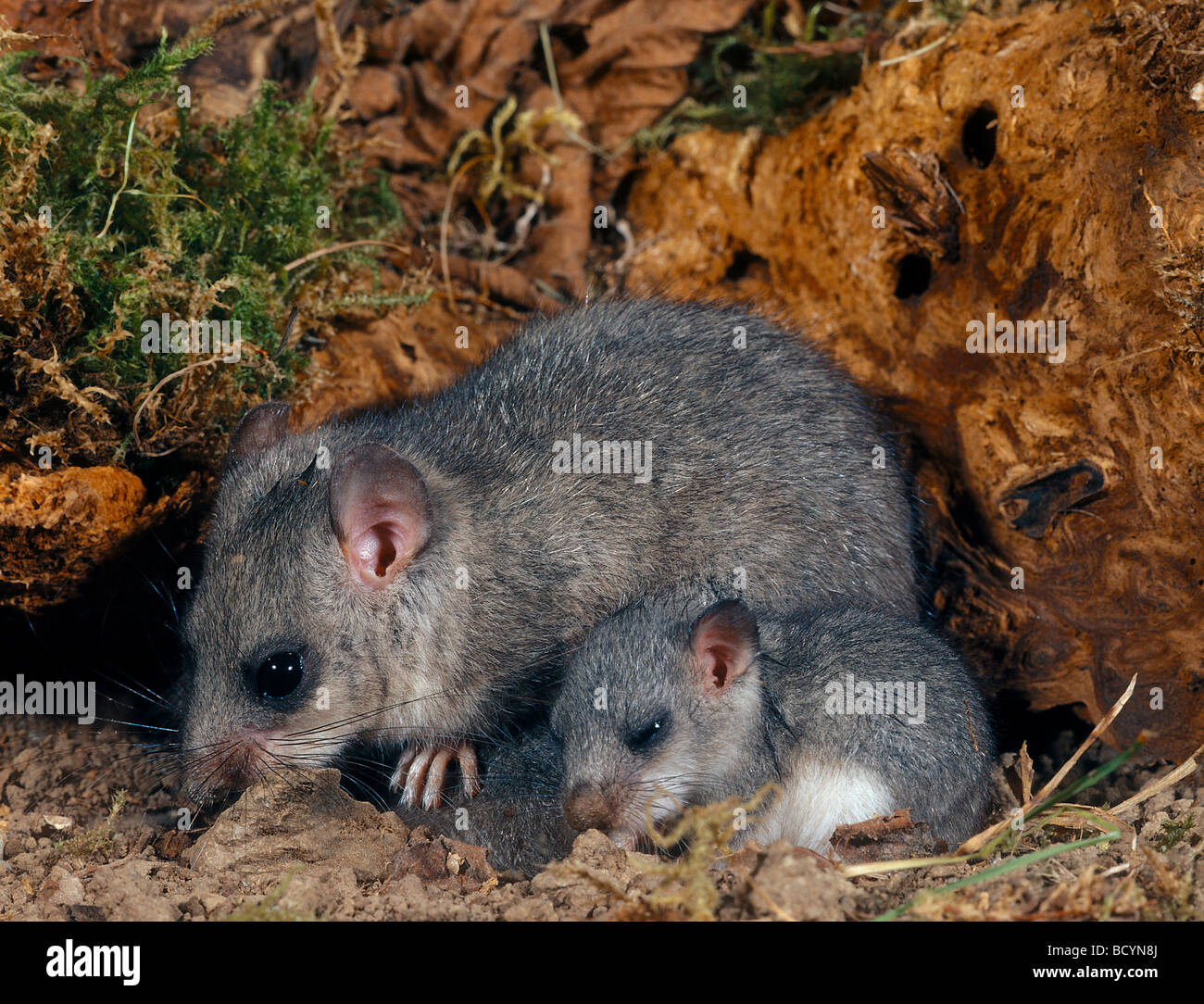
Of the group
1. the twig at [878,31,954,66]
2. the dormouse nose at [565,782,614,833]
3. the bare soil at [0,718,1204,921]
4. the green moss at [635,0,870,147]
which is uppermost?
the green moss at [635,0,870,147]

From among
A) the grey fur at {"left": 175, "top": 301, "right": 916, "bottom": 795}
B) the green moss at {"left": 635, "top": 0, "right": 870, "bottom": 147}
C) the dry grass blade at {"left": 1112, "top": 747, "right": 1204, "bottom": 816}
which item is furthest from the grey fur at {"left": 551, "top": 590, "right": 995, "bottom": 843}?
the green moss at {"left": 635, "top": 0, "right": 870, "bottom": 147}

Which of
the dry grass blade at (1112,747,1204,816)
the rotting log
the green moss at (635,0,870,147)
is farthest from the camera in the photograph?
the green moss at (635,0,870,147)

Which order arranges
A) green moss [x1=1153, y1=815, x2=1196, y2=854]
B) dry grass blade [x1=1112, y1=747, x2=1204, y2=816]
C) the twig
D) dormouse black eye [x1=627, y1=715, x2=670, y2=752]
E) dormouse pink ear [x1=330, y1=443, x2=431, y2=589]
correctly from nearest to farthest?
green moss [x1=1153, y1=815, x2=1196, y2=854] → dormouse pink ear [x1=330, y1=443, x2=431, y2=589] → dormouse black eye [x1=627, y1=715, x2=670, y2=752] → dry grass blade [x1=1112, y1=747, x2=1204, y2=816] → the twig

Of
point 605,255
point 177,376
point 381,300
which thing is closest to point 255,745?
point 177,376

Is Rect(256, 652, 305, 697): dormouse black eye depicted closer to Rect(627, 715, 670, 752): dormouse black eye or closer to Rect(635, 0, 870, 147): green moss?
Rect(627, 715, 670, 752): dormouse black eye

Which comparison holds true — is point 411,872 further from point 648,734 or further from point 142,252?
point 142,252

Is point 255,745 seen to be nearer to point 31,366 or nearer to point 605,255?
point 31,366
